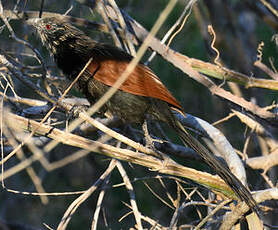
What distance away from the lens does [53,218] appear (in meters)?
5.54

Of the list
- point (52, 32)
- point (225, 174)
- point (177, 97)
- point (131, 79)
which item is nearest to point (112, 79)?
point (131, 79)

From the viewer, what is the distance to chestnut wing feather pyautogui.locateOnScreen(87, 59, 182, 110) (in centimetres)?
326

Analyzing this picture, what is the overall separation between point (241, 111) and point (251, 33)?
114 inches

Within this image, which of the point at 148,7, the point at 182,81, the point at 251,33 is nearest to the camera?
the point at 182,81

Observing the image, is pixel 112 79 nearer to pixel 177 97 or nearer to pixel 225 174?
pixel 225 174

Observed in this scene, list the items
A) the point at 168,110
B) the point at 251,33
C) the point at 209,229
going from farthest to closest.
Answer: the point at 251,33 → the point at 168,110 → the point at 209,229

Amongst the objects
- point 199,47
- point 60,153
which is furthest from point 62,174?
point 199,47

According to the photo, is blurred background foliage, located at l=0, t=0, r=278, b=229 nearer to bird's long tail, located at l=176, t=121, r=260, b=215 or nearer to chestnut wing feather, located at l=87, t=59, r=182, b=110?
chestnut wing feather, located at l=87, t=59, r=182, b=110

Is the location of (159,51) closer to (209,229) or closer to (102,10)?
(102,10)

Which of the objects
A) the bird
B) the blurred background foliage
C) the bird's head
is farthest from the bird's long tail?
the blurred background foliage

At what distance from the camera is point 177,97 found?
216 inches

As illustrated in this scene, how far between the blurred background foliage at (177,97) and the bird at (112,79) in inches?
47.8

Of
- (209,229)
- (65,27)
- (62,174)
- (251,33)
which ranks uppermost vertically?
(251,33)

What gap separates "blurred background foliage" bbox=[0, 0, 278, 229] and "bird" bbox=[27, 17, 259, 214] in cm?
121
